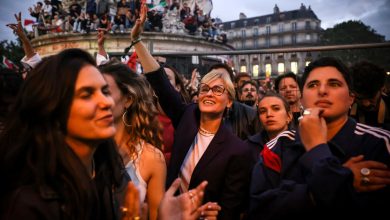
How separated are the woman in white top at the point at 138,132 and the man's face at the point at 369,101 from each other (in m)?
2.41

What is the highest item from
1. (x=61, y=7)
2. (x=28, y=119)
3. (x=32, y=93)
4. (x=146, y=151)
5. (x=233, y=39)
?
(x=233, y=39)

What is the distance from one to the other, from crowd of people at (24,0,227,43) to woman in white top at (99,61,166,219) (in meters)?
14.0

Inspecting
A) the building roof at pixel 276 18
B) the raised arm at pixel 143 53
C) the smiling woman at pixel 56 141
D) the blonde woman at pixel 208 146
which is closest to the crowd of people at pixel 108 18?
the raised arm at pixel 143 53

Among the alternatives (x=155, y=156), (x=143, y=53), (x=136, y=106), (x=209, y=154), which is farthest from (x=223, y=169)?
(x=143, y=53)

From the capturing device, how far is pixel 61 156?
1.65 metres

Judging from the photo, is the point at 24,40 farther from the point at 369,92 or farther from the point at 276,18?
the point at 276,18

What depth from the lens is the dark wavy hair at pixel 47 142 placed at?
155 cm

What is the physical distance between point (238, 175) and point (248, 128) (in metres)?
1.93

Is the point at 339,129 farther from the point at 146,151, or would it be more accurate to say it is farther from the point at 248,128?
the point at 248,128

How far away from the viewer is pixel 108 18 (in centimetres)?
1844

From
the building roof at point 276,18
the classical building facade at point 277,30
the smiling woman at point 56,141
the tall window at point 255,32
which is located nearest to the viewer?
the smiling woman at point 56,141

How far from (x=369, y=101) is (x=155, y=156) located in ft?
8.52

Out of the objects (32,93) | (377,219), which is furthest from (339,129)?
(32,93)

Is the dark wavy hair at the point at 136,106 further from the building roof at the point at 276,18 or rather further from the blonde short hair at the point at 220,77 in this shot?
the building roof at the point at 276,18
